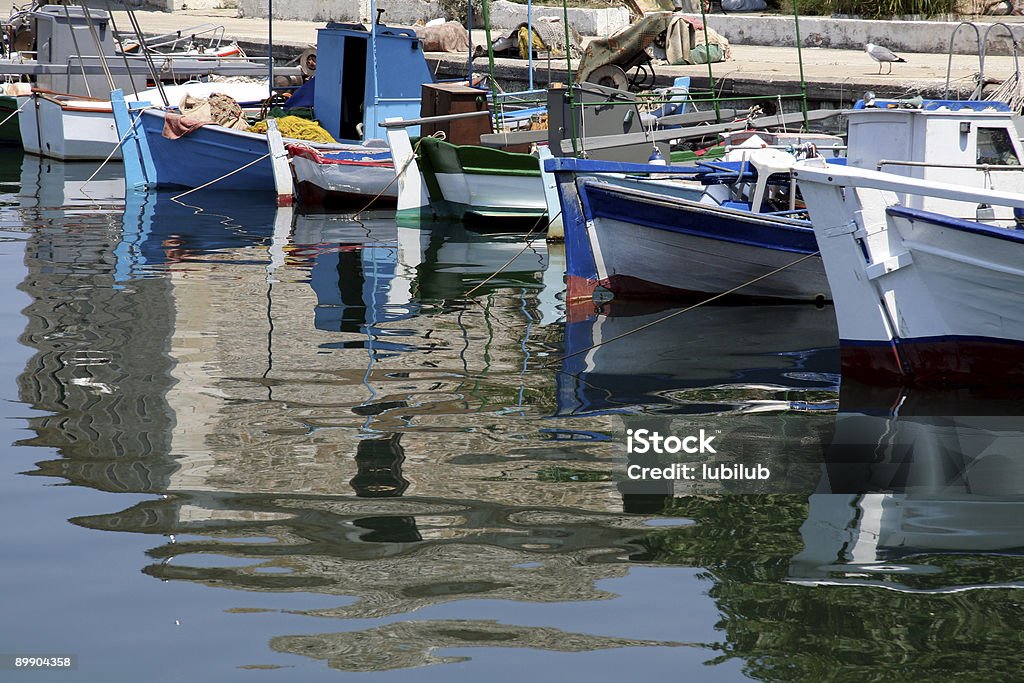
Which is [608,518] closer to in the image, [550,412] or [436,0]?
[550,412]

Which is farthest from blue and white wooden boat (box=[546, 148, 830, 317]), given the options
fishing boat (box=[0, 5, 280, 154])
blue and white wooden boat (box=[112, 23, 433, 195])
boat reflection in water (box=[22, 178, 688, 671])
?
fishing boat (box=[0, 5, 280, 154])

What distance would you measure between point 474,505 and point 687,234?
212 inches

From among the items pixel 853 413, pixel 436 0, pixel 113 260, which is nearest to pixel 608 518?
pixel 853 413

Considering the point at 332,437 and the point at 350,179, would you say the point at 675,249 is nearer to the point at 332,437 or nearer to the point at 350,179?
the point at 332,437

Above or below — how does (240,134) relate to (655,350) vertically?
above

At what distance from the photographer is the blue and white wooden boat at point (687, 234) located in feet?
32.2

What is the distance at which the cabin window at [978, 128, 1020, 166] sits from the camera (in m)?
8.95

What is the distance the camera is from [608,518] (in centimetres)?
504

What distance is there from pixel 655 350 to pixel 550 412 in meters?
2.00

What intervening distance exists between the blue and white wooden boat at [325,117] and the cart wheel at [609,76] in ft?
8.18

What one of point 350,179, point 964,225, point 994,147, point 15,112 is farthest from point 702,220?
point 15,112

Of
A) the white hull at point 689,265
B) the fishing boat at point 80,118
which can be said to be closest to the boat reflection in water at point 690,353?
the white hull at point 689,265

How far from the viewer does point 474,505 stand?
5.14 m

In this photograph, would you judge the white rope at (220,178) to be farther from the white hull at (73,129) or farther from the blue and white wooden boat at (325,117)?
the white hull at (73,129)
